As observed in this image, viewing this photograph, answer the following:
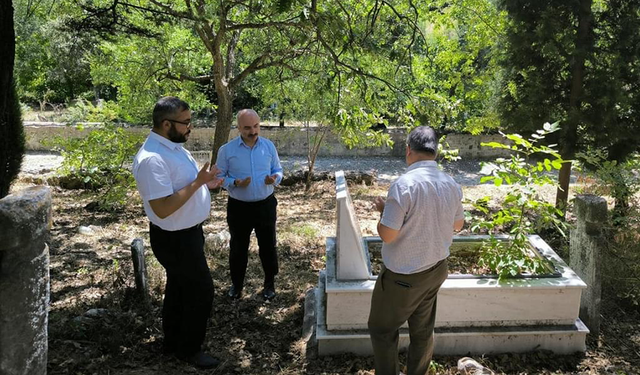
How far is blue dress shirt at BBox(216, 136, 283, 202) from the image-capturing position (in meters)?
4.64

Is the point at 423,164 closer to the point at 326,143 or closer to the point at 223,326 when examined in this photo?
the point at 223,326

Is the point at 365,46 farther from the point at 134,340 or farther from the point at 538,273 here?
the point at 134,340

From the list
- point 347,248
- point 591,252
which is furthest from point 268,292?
point 591,252

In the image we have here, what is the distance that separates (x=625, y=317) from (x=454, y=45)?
7.63 m

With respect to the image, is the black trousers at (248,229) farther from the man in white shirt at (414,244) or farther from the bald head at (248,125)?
the man in white shirt at (414,244)

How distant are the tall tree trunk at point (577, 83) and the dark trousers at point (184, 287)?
5.42 meters

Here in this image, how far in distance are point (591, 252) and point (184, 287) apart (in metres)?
3.28

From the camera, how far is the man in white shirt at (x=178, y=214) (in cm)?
320

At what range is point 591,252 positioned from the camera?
4.20m

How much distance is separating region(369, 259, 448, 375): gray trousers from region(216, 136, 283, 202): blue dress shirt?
189 cm

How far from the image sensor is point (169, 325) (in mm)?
3764

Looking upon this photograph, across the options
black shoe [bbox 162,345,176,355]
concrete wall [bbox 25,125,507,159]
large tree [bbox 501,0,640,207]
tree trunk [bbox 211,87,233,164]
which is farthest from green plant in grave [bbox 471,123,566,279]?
concrete wall [bbox 25,125,507,159]

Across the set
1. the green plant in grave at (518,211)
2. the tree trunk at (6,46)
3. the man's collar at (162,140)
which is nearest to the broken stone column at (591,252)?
the green plant in grave at (518,211)

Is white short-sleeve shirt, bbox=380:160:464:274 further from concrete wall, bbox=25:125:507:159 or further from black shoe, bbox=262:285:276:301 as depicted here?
concrete wall, bbox=25:125:507:159
